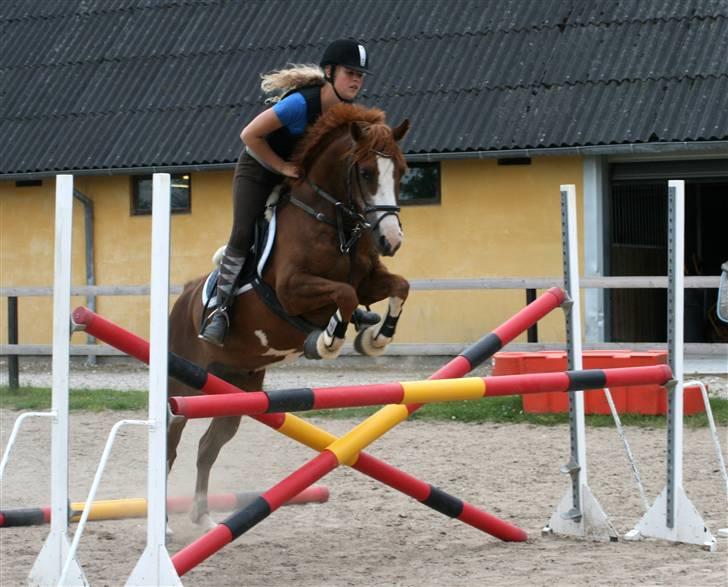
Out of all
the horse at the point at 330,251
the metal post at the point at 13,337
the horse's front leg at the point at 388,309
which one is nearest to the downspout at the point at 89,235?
the metal post at the point at 13,337

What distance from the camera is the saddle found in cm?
598

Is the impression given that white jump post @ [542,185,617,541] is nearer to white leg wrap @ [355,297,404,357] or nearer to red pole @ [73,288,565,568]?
red pole @ [73,288,565,568]

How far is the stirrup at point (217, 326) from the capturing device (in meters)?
6.10

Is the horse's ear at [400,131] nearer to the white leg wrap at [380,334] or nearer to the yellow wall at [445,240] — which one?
the white leg wrap at [380,334]

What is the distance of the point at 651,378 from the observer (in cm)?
598

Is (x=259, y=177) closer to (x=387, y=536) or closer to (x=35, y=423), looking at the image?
(x=387, y=536)

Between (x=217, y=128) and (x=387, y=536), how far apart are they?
34.3 ft

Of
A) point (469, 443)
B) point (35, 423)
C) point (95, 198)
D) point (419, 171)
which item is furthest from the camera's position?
point (95, 198)

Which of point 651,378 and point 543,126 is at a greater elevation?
point 543,126

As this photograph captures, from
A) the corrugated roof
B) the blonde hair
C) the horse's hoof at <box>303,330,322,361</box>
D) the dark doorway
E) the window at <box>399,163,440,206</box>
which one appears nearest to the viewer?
the horse's hoof at <box>303,330,322,361</box>

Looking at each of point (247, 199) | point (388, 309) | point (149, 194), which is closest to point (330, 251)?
point (388, 309)

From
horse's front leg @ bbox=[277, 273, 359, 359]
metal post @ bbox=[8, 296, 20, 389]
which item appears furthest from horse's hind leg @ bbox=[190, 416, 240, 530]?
metal post @ bbox=[8, 296, 20, 389]

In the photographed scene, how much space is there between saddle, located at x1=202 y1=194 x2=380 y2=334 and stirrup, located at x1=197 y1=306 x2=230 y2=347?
9cm

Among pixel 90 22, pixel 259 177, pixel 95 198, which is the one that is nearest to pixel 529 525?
pixel 259 177
